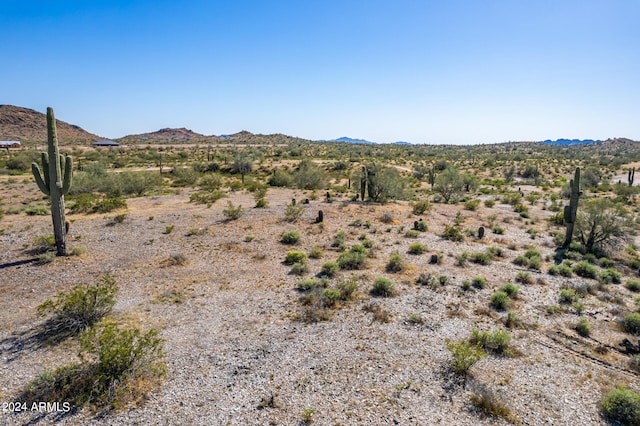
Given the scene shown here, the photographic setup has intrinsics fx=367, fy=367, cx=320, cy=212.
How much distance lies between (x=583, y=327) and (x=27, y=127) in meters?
147

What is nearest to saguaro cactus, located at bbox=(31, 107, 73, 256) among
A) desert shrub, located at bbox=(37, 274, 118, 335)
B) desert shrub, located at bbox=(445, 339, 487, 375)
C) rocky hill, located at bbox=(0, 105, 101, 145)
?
desert shrub, located at bbox=(37, 274, 118, 335)

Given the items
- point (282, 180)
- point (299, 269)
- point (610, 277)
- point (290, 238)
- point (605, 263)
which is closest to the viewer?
point (299, 269)

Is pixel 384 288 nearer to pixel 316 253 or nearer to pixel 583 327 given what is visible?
pixel 316 253

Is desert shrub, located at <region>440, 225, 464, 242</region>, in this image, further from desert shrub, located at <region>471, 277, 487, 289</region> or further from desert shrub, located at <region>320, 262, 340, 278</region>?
desert shrub, located at <region>320, 262, 340, 278</region>

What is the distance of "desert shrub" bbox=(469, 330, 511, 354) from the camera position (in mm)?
9117

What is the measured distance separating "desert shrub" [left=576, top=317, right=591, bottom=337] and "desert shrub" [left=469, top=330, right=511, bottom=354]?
2417mm

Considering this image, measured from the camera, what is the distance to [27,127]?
115 meters

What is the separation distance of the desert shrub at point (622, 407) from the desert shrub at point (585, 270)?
363 inches

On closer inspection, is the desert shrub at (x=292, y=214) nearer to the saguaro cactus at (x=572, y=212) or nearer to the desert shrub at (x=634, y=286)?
the saguaro cactus at (x=572, y=212)

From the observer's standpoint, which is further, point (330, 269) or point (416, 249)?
point (416, 249)

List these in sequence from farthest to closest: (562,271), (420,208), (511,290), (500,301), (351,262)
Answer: (420,208), (351,262), (562,271), (511,290), (500,301)

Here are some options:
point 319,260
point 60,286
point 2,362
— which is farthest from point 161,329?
point 319,260

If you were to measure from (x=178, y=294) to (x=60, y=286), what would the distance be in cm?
411

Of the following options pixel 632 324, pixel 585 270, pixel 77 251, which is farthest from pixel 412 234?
pixel 77 251
